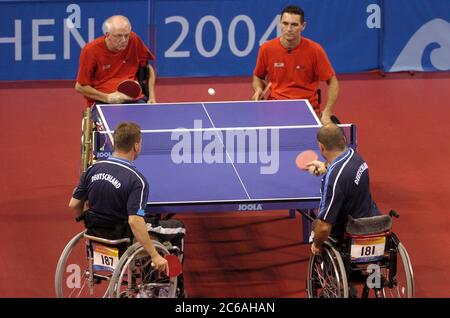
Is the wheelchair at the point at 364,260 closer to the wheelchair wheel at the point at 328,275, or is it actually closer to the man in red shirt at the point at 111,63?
the wheelchair wheel at the point at 328,275

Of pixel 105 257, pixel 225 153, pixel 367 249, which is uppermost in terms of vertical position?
pixel 225 153

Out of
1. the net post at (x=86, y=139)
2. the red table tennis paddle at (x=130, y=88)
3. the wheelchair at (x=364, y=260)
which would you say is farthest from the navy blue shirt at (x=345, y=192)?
the red table tennis paddle at (x=130, y=88)

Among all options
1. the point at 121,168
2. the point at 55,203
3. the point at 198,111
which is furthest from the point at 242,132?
the point at 55,203

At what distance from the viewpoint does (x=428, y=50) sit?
12.7 metres

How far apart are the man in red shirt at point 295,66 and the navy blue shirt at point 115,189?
9.77 feet

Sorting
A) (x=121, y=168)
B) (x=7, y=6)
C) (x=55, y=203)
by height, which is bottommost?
(x=55, y=203)

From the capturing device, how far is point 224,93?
40.1ft

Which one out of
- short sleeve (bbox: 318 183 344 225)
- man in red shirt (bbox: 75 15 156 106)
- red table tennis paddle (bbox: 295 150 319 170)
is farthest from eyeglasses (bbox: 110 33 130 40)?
short sleeve (bbox: 318 183 344 225)

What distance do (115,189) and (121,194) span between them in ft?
0.16

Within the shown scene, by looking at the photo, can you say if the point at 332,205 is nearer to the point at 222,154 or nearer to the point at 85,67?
the point at 222,154

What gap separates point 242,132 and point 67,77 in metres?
5.33

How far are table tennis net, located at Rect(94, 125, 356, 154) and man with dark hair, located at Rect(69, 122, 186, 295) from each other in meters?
1.16

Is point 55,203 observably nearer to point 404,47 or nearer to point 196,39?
point 196,39

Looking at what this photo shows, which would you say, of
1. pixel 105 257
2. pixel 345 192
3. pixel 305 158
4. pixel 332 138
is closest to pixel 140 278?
pixel 105 257
